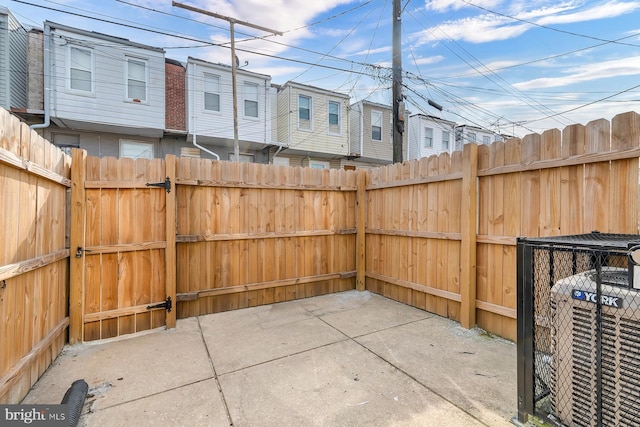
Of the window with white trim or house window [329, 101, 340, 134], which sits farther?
the window with white trim

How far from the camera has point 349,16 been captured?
7906mm

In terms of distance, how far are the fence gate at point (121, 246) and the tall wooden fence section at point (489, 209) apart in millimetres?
3072

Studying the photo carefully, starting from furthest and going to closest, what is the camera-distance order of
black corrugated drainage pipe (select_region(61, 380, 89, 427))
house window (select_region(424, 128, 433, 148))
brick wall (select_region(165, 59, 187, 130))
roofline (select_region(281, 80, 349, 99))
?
1. house window (select_region(424, 128, 433, 148))
2. roofline (select_region(281, 80, 349, 99))
3. brick wall (select_region(165, 59, 187, 130))
4. black corrugated drainage pipe (select_region(61, 380, 89, 427))

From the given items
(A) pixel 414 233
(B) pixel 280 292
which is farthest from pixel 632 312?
(B) pixel 280 292

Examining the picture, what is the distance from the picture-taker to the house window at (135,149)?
30.6ft

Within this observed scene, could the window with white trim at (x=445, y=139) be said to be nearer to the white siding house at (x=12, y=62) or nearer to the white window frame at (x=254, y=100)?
the white window frame at (x=254, y=100)

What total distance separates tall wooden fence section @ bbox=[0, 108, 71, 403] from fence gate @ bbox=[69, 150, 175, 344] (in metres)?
0.16

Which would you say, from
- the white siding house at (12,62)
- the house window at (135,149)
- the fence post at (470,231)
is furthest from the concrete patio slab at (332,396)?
the white siding house at (12,62)

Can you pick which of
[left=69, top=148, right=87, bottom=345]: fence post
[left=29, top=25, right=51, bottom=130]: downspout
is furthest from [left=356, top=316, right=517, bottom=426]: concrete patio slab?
[left=29, top=25, right=51, bottom=130]: downspout

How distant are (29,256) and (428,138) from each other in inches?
662

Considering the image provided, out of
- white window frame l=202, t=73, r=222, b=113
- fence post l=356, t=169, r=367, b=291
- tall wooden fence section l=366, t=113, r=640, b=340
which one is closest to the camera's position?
tall wooden fence section l=366, t=113, r=640, b=340

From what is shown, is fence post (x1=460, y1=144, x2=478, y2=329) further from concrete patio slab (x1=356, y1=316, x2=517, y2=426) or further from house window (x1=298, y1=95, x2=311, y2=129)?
house window (x1=298, y1=95, x2=311, y2=129)

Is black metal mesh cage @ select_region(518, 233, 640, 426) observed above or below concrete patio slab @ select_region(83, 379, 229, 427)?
above

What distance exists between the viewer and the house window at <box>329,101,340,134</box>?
497 inches
